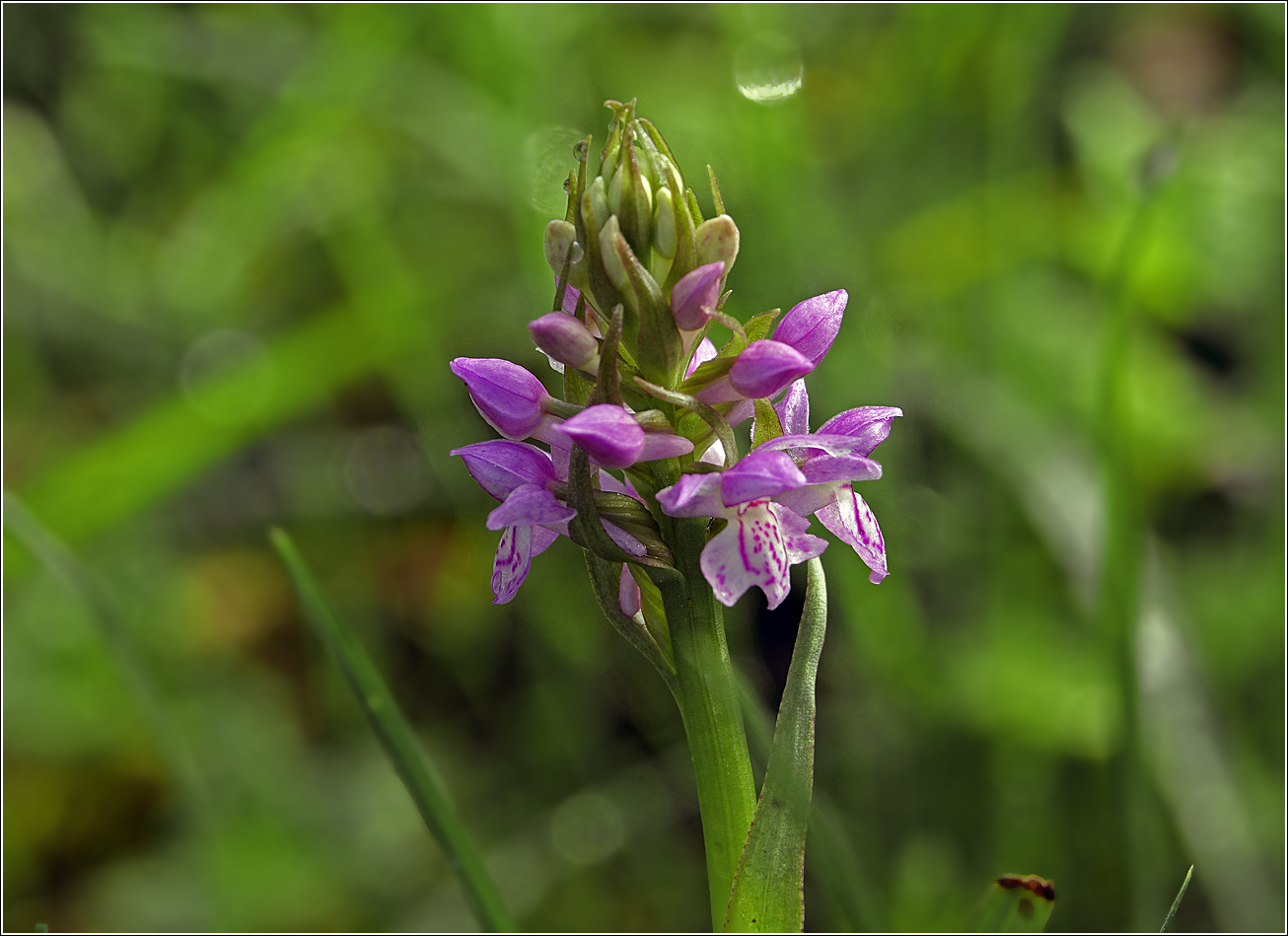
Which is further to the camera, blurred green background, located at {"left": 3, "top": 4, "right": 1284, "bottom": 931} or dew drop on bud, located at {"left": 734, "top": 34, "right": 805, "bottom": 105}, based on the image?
dew drop on bud, located at {"left": 734, "top": 34, "right": 805, "bottom": 105}

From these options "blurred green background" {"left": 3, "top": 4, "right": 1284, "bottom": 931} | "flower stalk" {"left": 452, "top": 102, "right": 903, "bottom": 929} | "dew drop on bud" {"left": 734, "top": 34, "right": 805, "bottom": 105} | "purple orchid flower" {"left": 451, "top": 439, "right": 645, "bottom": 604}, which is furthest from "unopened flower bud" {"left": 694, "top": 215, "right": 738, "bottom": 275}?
"dew drop on bud" {"left": 734, "top": 34, "right": 805, "bottom": 105}

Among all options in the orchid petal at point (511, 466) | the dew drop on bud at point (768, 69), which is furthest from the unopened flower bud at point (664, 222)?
the dew drop on bud at point (768, 69)

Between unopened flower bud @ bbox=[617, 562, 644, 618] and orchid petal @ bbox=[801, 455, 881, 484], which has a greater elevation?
orchid petal @ bbox=[801, 455, 881, 484]

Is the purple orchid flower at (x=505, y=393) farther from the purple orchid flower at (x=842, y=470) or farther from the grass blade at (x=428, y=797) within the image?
the grass blade at (x=428, y=797)

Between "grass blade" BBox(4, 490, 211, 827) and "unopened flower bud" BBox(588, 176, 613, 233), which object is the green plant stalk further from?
"grass blade" BBox(4, 490, 211, 827)

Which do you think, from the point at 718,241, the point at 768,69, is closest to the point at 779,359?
the point at 718,241

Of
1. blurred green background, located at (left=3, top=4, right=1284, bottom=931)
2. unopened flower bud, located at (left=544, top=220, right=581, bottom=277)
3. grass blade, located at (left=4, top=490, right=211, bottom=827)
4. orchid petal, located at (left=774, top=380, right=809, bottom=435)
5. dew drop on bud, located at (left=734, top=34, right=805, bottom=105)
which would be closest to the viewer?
unopened flower bud, located at (left=544, top=220, right=581, bottom=277)
